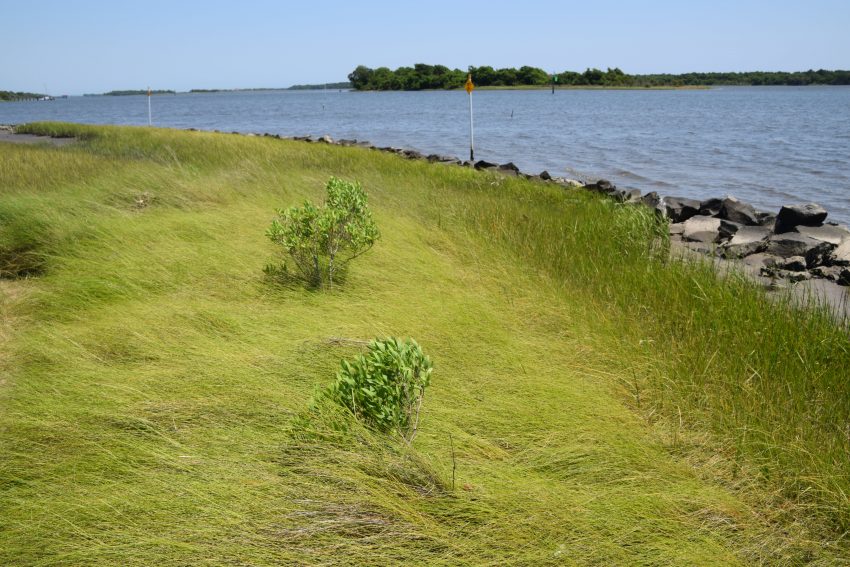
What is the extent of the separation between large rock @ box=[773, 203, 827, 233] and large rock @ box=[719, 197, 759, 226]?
92cm

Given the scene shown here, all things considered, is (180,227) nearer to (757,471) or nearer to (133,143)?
(757,471)

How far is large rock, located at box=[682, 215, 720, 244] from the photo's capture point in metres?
10.9

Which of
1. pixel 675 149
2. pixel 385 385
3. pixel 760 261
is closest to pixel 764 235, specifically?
pixel 760 261

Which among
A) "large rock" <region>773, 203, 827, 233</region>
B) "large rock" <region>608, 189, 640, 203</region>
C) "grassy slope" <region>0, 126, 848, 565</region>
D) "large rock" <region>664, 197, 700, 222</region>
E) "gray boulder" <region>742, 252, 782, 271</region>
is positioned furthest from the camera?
"large rock" <region>664, 197, 700, 222</region>

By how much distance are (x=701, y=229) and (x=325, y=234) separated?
723 cm

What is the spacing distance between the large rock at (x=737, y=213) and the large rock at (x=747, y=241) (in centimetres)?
55

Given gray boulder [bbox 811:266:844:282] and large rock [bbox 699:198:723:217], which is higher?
large rock [bbox 699:198:723:217]

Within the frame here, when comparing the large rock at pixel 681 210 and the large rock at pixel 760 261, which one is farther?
the large rock at pixel 681 210

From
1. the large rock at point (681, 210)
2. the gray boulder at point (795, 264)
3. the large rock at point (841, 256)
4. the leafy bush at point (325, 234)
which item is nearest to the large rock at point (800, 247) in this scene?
the large rock at point (841, 256)

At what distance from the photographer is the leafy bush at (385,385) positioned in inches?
130

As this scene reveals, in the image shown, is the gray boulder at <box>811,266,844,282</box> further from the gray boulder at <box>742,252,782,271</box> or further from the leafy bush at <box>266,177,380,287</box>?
the leafy bush at <box>266,177,380,287</box>

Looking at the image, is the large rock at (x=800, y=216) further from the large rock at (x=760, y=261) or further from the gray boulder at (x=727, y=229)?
the large rock at (x=760, y=261)

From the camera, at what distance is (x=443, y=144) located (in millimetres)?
31062

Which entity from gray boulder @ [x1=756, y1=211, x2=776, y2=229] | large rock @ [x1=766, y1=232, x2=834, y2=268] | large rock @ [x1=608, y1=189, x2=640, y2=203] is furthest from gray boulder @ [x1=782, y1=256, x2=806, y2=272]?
large rock @ [x1=608, y1=189, x2=640, y2=203]
